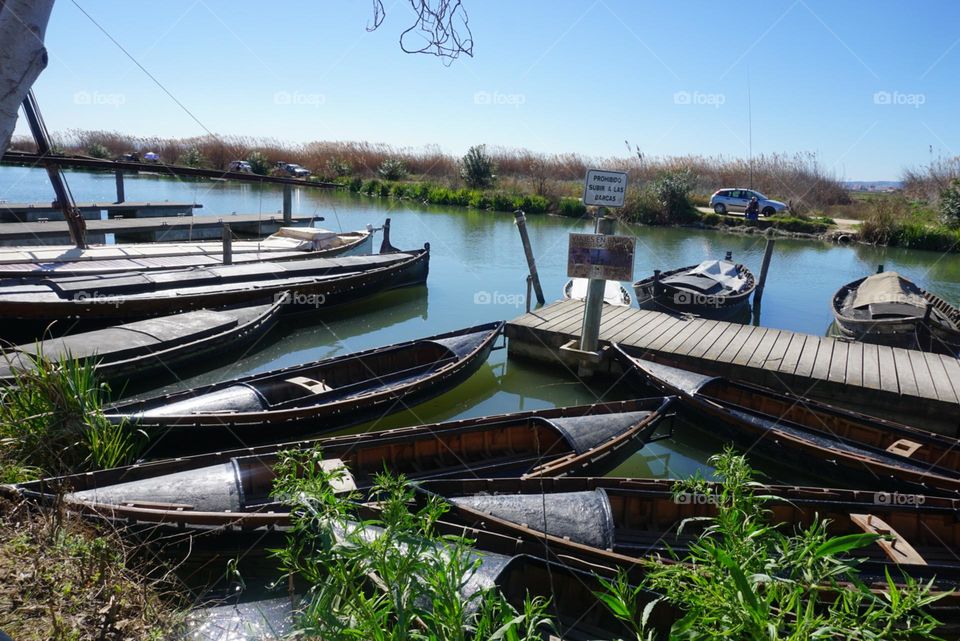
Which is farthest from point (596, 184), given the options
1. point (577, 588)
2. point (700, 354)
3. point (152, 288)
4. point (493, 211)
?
point (493, 211)

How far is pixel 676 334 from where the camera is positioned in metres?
10.3

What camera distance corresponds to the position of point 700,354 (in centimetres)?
941

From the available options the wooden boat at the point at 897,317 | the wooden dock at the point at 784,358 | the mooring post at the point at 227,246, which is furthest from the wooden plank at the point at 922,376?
the mooring post at the point at 227,246

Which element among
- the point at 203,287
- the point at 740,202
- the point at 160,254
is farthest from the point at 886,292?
the point at 740,202

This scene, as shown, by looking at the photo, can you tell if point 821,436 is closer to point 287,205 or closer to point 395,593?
point 395,593

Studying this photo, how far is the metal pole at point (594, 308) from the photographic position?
28.7 ft

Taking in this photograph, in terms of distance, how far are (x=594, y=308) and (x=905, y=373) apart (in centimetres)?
463

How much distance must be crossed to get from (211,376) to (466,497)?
258 inches

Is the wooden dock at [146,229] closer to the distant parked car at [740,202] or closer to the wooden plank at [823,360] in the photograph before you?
the wooden plank at [823,360]

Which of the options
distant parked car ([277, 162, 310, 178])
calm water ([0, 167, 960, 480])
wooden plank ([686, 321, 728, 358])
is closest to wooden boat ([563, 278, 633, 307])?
calm water ([0, 167, 960, 480])

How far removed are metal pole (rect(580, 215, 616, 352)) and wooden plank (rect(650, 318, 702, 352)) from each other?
38.6 inches

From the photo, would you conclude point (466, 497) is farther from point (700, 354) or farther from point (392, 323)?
point (392, 323)

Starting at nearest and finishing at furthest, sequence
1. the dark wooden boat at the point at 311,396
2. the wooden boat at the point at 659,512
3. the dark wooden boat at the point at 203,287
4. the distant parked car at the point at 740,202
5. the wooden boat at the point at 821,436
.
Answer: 1. the wooden boat at the point at 659,512
2. the wooden boat at the point at 821,436
3. the dark wooden boat at the point at 311,396
4. the dark wooden boat at the point at 203,287
5. the distant parked car at the point at 740,202

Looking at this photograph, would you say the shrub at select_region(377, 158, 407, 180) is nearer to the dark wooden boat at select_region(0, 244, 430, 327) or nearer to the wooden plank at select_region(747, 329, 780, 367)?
the dark wooden boat at select_region(0, 244, 430, 327)
